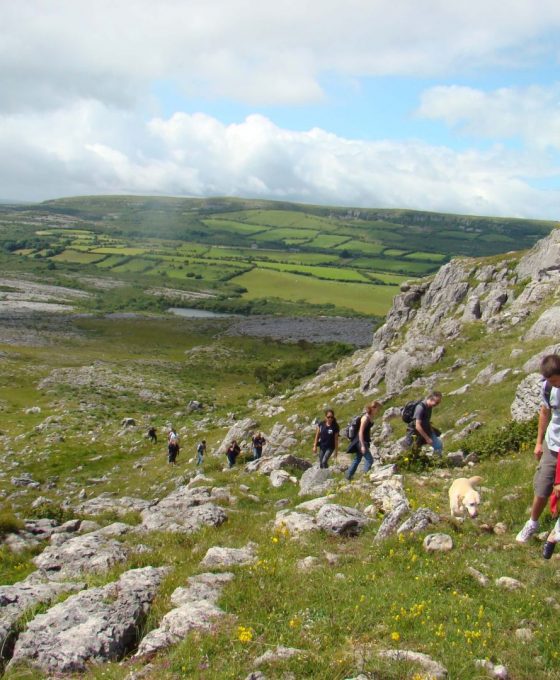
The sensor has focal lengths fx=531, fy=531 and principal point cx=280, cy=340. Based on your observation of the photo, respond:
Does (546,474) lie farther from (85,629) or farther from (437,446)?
(85,629)

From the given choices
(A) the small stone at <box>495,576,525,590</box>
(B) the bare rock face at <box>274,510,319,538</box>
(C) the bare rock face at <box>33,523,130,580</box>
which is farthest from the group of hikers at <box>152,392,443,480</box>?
(C) the bare rock face at <box>33,523,130,580</box>

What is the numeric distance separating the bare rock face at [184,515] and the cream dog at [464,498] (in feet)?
18.7

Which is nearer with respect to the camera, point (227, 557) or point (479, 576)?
point (479, 576)

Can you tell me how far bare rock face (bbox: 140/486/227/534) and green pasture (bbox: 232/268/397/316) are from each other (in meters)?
132

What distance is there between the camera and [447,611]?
7379mm

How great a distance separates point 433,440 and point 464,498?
454 cm

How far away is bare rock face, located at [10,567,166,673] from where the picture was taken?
7477 mm

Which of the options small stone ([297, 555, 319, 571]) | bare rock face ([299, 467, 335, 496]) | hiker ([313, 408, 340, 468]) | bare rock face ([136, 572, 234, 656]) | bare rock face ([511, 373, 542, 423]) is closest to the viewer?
bare rock face ([136, 572, 234, 656])

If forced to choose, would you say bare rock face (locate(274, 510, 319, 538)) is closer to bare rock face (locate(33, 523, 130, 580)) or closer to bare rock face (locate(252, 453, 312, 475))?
bare rock face (locate(33, 523, 130, 580))

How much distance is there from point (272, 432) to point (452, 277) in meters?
23.8

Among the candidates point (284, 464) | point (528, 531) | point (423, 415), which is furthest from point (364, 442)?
point (528, 531)

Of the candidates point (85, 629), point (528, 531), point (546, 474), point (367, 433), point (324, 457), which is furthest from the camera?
point (324, 457)

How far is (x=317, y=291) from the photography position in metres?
170

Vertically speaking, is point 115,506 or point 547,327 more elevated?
point 547,327
